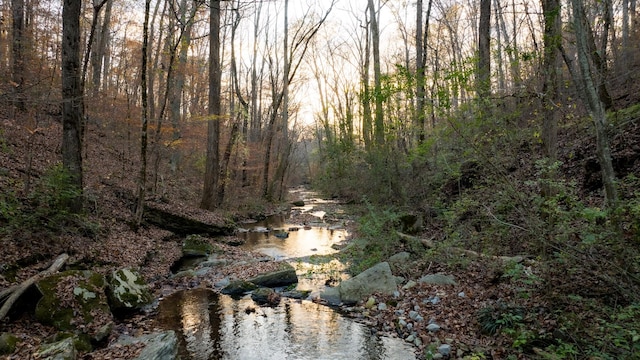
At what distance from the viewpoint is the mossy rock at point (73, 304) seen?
573cm

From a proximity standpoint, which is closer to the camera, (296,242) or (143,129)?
(143,129)

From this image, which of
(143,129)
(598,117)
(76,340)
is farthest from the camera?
(143,129)

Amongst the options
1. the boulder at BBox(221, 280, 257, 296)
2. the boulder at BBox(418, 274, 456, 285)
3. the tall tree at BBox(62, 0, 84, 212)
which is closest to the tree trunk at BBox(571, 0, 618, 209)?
the boulder at BBox(418, 274, 456, 285)

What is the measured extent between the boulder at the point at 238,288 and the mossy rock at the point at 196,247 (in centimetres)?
327

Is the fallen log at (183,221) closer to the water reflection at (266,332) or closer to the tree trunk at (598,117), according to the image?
the water reflection at (266,332)

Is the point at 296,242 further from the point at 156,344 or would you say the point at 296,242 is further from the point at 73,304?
the point at 156,344

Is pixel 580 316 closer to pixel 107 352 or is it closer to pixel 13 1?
pixel 107 352

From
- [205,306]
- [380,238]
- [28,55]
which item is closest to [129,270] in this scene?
[205,306]

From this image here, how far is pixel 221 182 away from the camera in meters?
19.5

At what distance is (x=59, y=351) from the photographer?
4.75 m

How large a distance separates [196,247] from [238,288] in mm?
3923

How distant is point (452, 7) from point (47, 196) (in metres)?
23.5

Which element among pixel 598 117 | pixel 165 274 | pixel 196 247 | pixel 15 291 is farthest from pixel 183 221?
pixel 598 117

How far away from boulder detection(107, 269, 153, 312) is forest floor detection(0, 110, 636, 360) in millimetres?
389
